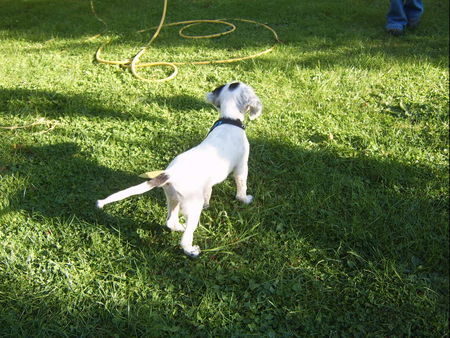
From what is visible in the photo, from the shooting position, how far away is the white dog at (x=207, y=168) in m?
2.22

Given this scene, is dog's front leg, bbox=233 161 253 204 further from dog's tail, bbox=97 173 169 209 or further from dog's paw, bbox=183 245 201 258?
dog's tail, bbox=97 173 169 209

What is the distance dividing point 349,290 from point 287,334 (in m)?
0.55

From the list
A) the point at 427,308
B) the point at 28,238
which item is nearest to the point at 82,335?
the point at 28,238

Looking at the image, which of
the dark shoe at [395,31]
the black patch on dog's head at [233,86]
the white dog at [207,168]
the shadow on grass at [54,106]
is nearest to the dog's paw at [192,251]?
the white dog at [207,168]

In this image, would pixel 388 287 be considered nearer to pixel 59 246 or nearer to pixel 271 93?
pixel 59 246

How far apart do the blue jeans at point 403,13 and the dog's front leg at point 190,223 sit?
5.50 m

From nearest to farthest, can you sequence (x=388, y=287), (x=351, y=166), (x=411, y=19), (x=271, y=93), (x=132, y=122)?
(x=388, y=287) < (x=351, y=166) < (x=132, y=122) < (x=271, y=93) < (x=411, y=19)

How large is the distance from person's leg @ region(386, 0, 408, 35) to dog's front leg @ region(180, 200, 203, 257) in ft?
17.9

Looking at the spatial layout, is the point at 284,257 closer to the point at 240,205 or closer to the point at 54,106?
the point at 240,205

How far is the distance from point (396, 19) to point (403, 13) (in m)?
0.13

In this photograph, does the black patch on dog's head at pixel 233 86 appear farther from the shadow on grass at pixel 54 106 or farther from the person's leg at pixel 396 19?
the person's leg at pixel 396 19

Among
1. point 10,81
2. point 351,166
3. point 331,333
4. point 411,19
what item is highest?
point 411,19

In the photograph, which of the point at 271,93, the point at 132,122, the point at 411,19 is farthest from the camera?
the point at 411,19

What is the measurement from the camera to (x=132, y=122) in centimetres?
402
